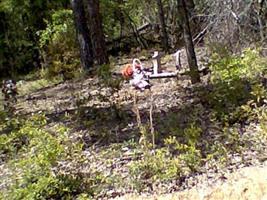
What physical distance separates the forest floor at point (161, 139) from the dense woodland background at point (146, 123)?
0.5 inches

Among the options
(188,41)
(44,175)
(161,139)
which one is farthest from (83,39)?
(44,175)

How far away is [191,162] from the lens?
17.1 feet

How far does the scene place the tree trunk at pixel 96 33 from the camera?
13.0 m

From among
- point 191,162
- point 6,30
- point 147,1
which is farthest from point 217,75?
point 6,30

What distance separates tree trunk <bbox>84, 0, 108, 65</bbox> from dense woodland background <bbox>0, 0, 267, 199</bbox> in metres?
0.02

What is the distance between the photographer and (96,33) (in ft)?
43.7

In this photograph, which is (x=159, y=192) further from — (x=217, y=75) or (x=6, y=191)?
(x=217, y=75)

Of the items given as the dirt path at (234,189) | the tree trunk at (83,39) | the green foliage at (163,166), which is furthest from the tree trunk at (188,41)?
the tree trunk at (83,39)

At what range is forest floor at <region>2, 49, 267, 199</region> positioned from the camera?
4859 millimetres

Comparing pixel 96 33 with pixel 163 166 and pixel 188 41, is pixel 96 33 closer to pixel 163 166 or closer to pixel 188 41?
pixel 188 41

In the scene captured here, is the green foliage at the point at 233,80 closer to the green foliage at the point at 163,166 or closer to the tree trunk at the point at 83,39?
the green foliage at the point at 163,166

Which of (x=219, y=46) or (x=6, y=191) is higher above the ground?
(x=219, y=46)

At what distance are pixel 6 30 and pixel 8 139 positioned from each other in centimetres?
2053

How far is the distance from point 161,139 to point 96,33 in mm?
7098
